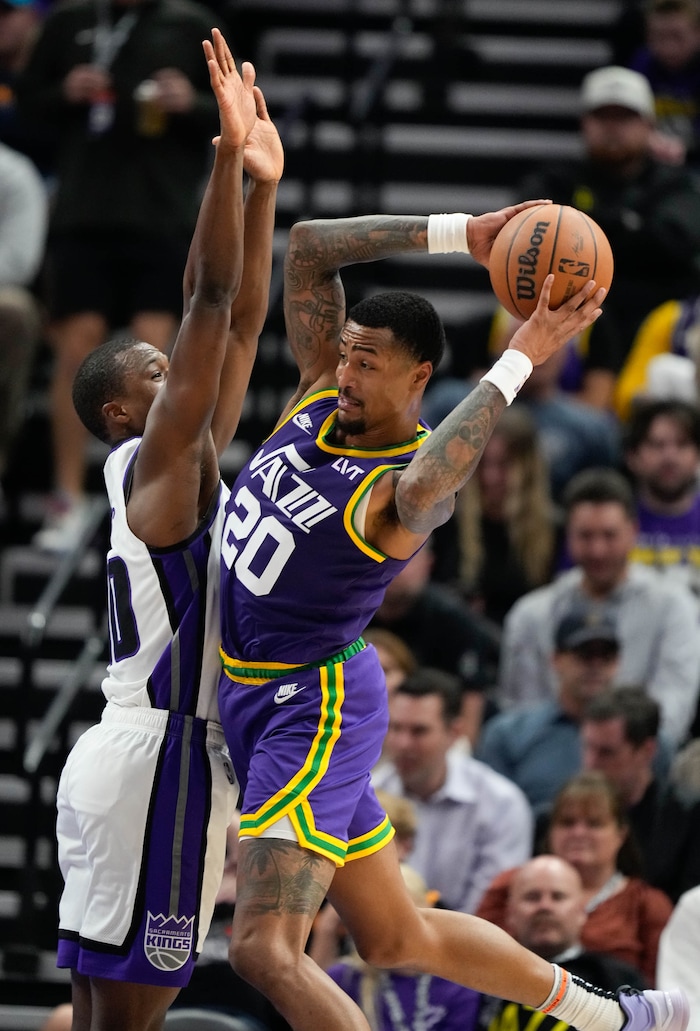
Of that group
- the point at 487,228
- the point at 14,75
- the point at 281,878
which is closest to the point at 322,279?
the point at 487,228

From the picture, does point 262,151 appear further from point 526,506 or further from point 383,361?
point 526,506

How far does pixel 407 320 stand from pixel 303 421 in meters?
0.45

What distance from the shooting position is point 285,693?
5.20 metres

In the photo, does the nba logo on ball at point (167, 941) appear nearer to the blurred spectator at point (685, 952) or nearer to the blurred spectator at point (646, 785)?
the blurred spectator at point (685, 952)

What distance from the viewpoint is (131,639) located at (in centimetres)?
531

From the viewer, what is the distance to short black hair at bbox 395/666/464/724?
780 centimetres

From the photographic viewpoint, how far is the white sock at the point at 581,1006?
18.0 ft

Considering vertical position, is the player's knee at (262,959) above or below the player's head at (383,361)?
below

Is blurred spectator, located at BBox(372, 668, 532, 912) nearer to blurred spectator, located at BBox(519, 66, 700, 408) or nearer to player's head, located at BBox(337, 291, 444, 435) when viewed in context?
player's head, located at BBox(337, 291, 444, 435)

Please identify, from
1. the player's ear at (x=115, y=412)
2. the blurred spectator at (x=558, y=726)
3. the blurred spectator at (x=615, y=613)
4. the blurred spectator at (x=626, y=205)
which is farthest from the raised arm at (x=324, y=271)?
the blurred spectator at (x=626, y=205)

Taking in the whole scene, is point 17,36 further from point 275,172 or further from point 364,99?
point 275,172

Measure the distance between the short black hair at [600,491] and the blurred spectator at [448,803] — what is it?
1.30 metres

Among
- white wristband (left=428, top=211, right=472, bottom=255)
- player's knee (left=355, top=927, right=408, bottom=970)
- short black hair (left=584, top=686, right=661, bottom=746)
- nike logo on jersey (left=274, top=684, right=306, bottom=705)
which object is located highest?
white wristband (left=428, top=211, right=472, bottom=255)

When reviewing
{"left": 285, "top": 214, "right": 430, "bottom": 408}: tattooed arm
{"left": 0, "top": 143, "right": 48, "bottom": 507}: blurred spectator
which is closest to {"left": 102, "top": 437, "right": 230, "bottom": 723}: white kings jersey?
{"left": 285, "top": 214, "right": 430, "bottom": 408}: tattooed arm
